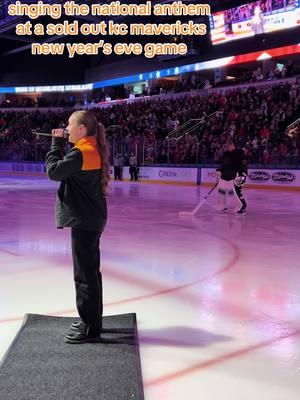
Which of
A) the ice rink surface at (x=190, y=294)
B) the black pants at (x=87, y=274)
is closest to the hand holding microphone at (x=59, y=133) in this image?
the black pants at (x=87, y=274)

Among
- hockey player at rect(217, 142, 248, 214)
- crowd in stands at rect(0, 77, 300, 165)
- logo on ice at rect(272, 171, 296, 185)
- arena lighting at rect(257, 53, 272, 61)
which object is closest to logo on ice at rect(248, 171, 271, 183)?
logo on ice at rect(272, 171, 296, 185)

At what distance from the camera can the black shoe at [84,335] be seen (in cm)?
294

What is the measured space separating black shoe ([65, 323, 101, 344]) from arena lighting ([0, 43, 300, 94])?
2370 centimetres

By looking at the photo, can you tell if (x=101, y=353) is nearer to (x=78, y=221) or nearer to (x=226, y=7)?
(x=78, y=221)

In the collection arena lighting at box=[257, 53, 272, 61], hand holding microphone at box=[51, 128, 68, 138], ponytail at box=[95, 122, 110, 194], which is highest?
arena lighting at box=[257, 53, 272, 61]

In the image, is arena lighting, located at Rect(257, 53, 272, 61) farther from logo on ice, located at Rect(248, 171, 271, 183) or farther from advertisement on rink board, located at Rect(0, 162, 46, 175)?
advertisement on rink board, located at Rect(0, 162, 46, 175)

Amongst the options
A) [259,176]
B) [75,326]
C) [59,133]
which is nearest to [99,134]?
[59,133]

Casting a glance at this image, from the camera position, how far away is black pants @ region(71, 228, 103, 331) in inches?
112

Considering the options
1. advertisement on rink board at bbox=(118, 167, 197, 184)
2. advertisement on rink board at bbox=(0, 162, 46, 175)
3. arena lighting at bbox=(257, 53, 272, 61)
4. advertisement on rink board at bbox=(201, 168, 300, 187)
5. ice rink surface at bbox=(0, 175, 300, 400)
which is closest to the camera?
ice rink surface at bbox=(0, 175, 300, 400)

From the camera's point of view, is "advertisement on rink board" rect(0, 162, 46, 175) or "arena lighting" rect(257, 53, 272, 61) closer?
"arena lighting" rect(257, 53, 272, 61)

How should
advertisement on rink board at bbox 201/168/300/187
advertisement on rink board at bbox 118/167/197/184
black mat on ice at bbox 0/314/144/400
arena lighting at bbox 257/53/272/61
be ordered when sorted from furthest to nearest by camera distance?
arena lighting at bbox 257/53/272/61
advertisement on rink board at bbox 118/167/197/184
advertisement on rink board at bbox 201/168/300/187
black mat on ice at bbox 0/314/144/400

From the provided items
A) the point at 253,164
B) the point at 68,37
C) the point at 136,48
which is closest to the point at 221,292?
the point at 253,164

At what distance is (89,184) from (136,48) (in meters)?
31.3

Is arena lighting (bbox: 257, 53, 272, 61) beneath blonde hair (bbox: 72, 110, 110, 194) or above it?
above
